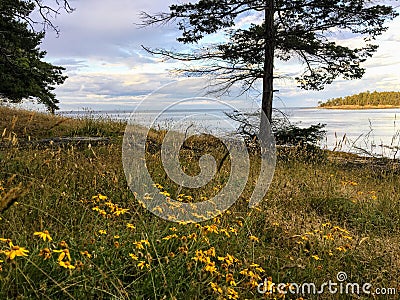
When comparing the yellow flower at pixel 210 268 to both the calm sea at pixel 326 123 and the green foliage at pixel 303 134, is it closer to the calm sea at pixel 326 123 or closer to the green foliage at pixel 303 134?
the calm sea at pixel 326 123

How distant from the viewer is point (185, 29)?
9898 mm

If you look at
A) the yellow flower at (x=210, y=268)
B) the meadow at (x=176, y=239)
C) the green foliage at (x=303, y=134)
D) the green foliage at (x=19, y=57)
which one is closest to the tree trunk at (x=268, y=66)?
the green foliage at (x=303, y=134)

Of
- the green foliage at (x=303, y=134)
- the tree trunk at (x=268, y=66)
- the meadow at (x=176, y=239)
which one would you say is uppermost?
the tree trunk at (x=268, y=66)

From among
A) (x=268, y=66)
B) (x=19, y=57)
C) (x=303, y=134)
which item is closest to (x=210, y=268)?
(x=303, y=134)

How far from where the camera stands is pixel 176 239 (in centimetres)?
287

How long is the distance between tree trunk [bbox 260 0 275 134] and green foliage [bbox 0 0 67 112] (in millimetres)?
5677

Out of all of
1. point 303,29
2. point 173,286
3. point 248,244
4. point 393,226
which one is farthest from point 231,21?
point 173,286

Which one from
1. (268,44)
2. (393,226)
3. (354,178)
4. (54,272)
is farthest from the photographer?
(268,44)

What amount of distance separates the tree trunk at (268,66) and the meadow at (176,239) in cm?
331

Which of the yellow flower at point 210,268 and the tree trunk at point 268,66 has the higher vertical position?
the tree trunk at point 268,66

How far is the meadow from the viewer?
213 cm

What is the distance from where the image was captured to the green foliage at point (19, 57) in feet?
34.0

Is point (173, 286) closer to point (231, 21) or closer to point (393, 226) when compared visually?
point (393, 226)

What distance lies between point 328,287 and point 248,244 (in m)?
0.67
